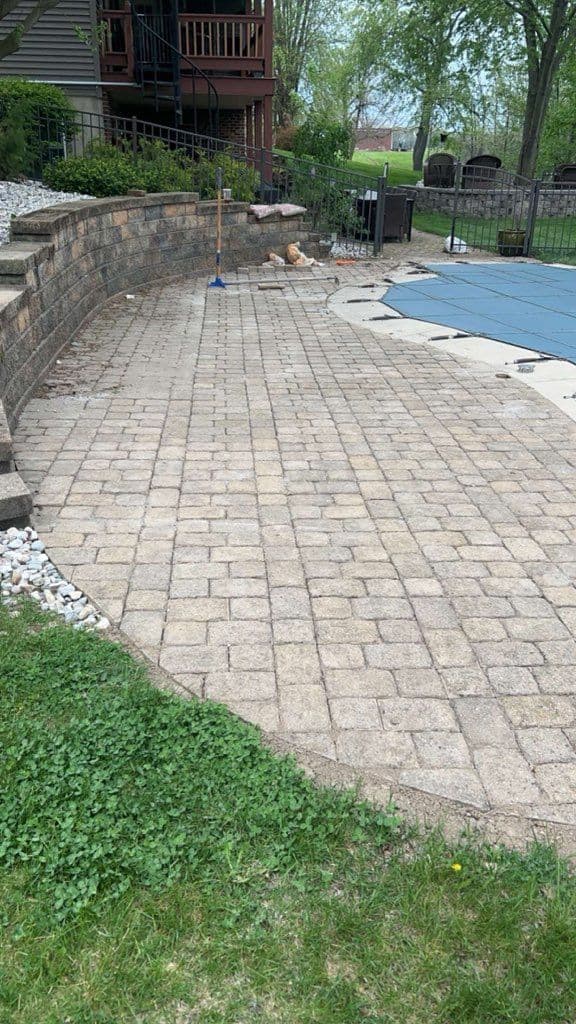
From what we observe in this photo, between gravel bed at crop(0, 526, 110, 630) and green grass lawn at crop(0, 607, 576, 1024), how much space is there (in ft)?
2.40

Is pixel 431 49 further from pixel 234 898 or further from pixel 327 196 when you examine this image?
pixel 234 898

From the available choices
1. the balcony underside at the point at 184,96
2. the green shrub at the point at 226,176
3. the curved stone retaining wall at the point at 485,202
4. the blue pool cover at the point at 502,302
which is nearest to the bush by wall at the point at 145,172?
the green shrub at the point at 226,176

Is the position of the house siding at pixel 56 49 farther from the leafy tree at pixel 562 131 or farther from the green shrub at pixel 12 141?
the leafy tree at pixel 562 131

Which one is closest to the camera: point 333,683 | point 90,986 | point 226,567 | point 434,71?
point 90,986

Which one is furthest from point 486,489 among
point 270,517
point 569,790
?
point 569,790

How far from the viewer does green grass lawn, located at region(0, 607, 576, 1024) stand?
199 centimetres

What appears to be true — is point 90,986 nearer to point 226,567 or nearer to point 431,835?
point 431,835

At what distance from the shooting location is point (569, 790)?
8.93ft

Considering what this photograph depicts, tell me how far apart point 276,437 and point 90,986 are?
14.2 ft

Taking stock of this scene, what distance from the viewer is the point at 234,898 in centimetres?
223

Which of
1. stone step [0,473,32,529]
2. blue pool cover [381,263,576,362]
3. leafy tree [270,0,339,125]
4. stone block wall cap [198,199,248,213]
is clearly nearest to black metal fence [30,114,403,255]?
stone block wall cap [198,199,248,213]

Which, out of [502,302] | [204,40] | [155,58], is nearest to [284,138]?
[204,40]

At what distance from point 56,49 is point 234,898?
17.0 meters

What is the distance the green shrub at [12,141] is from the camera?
9953mm
